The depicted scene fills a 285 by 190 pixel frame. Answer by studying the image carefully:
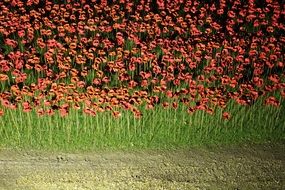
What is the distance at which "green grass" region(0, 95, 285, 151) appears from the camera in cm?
638

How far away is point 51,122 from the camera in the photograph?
21.4ft

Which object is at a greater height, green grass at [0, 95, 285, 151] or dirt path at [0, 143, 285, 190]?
green grass at [0, 95, 285, 151]

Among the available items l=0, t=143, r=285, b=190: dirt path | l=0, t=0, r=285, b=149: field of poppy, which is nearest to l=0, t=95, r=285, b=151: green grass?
l=0, t=0, r=285, b=149: field of poppy

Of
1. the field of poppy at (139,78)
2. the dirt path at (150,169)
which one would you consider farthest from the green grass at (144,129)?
the dirt path at (150,169)

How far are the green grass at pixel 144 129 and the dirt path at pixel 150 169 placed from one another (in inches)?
6.8

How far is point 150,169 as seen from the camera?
599 cm

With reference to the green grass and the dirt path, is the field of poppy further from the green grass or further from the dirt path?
the dirt path

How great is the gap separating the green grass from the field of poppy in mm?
15

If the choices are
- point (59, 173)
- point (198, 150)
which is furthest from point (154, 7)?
point (59, 173)

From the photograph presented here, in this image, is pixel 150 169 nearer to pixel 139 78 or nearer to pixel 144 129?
pixel 144 129

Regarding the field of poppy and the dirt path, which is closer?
the dirt path

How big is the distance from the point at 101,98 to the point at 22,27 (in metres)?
2.60

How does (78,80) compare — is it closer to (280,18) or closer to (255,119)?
A: (255,119)

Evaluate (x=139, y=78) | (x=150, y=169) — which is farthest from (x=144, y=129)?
(x=139, y=78)
